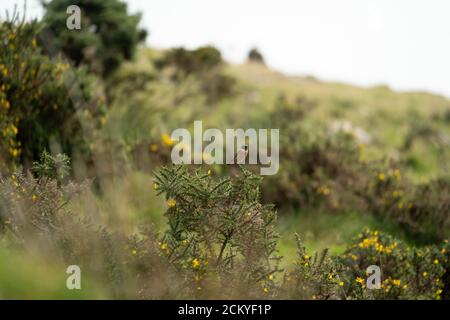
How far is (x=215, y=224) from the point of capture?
12.4ft

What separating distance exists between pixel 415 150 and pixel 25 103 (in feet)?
45.1

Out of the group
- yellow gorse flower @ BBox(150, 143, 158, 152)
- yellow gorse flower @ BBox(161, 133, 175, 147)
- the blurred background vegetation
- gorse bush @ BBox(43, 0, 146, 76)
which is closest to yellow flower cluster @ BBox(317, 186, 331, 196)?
the blurred background vegetation

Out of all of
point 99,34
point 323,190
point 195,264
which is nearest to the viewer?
point 195,264

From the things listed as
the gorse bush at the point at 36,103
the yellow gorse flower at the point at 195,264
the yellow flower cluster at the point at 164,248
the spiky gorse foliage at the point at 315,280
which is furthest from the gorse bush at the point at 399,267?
the gorse bush at the point at 36,103

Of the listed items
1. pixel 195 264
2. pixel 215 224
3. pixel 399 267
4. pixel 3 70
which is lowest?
pixel 399 267

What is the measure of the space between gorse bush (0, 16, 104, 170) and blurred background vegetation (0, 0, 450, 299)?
2 centimetres

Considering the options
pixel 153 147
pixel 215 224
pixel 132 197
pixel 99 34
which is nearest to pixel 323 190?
pixel 153 147

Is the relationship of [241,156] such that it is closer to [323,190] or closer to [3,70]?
[3,70]

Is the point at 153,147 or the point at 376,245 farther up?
the point at 153,147

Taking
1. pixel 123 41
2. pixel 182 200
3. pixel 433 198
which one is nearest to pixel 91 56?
pixel 123 41

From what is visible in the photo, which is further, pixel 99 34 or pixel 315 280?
pixel 99 34

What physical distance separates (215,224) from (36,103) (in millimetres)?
3568

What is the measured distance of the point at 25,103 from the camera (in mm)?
6289
